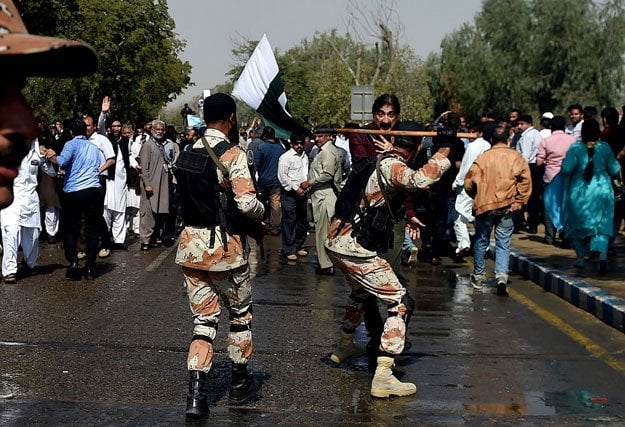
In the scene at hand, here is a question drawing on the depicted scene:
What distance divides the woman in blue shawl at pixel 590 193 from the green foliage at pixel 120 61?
14.7 metres

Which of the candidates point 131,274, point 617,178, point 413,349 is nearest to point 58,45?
point 413,349

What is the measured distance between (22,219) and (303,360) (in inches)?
214

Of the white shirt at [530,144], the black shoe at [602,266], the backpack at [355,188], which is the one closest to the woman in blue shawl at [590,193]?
the black shoe at [602,266]

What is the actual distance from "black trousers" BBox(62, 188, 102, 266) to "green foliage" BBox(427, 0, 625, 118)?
4258 centimetres

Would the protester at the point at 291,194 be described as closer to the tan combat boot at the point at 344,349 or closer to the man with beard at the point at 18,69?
the tan combat boot at the point at 344,349

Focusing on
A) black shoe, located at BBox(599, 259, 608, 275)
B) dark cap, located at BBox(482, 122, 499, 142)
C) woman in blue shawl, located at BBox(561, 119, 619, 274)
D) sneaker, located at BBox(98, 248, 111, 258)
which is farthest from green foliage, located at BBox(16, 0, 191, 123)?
black shoe, located at BBox(599, 259, 608, 275)

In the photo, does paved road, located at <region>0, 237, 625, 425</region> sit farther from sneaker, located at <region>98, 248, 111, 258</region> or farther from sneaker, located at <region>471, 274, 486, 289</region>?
sneaker, located at <region>98, 248, 111, 258</region>

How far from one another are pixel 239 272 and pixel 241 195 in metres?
0.48

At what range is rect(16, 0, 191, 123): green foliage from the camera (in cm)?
3181

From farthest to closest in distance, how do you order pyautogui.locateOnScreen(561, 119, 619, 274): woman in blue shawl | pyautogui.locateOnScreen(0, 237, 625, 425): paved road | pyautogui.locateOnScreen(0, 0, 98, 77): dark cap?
pyautogui.locateOnScreen(561, 119, 619, 274): woman in blue shawl
pyautogui.locateOnScreen(0, 237, 625, 425): paved road
pyautogui.locateOnScreen(0, 0, 98, 77): dark cap

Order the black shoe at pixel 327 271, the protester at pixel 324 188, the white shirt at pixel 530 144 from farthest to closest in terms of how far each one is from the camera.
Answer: the white shirt at pixel 530 144 → the black shoe at pixel 327 271 → the protester at pixel 324 188

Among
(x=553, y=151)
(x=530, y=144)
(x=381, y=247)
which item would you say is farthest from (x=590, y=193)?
(x=381, y=247)

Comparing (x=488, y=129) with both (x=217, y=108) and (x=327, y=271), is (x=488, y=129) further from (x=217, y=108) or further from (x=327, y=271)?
(x=217, y=108)

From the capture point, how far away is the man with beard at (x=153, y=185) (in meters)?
16.1
